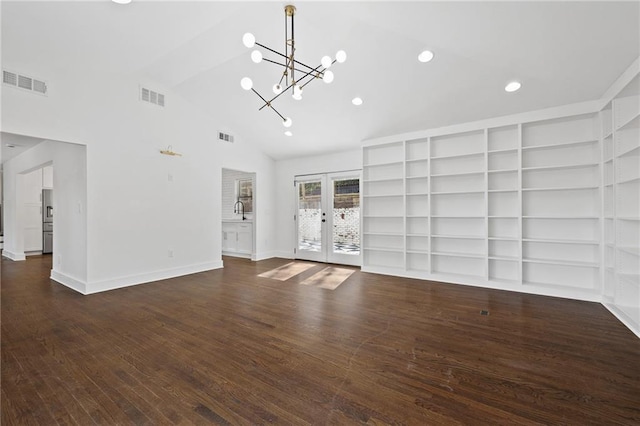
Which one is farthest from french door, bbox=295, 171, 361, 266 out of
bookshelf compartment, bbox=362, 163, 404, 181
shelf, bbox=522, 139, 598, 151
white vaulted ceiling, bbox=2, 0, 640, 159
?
shelf, bbox=522, 139, 598, 151

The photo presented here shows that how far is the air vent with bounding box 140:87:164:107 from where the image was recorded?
4.61 m

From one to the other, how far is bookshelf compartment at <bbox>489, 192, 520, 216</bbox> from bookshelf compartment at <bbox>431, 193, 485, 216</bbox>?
14 cm

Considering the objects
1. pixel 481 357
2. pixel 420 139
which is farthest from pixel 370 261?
pixel 481 357

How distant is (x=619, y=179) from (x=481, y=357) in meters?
2.82

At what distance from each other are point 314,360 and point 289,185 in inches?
210

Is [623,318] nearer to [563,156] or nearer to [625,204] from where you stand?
[625,204]

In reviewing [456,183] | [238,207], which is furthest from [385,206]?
[238,207]

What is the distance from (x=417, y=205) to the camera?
17.1 ft

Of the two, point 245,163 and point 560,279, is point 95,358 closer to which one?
point 245,163

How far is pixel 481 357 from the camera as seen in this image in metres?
2.28

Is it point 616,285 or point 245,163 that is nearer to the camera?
point 616,285

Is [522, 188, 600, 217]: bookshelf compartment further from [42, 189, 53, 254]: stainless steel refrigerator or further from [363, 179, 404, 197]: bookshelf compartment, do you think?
[42, 189, 53, 254]: stainless steel refrigerator

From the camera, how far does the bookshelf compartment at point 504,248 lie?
4.39 m

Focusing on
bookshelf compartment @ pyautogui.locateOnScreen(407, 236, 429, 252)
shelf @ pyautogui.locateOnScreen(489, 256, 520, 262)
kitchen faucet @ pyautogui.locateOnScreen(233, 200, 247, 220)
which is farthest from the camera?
kitchen faucet @ pyautogui.locateOnScreen(233, 200, 247, 220)
